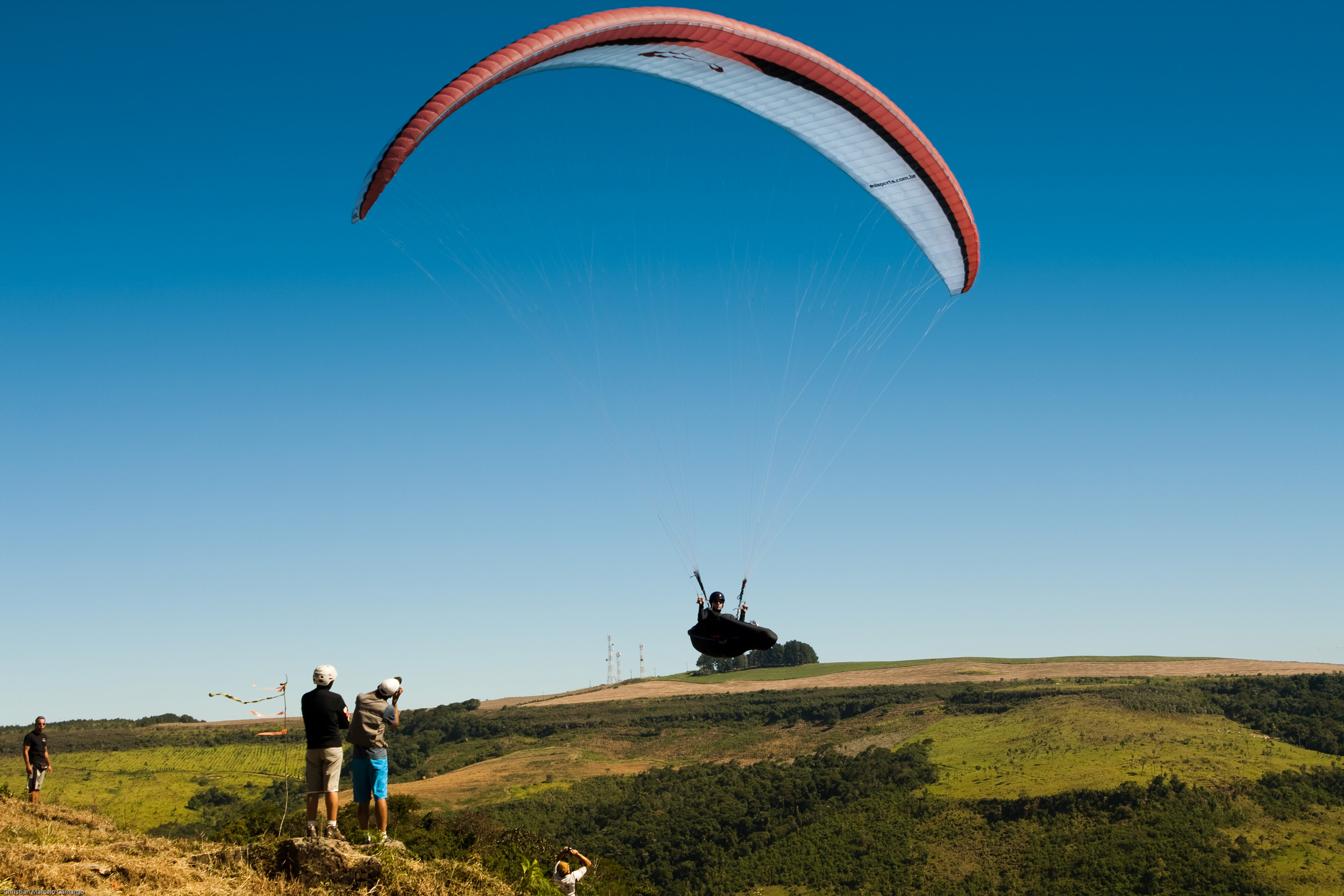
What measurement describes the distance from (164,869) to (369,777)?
2071mm

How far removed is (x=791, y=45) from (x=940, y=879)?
7865 cm

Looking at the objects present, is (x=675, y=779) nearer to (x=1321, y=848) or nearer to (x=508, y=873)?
(x=1321, y=848)

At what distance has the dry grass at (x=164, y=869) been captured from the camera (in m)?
9.88

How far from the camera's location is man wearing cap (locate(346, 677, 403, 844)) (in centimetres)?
1098

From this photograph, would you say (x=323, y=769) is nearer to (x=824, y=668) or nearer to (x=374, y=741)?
(x=374, y=741)

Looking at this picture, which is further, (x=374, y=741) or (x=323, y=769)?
(x=374, y=741)

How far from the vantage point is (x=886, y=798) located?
98.7m

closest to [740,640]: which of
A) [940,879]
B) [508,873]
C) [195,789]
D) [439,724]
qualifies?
[508,873]

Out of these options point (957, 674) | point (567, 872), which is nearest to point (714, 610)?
point (567, 872)

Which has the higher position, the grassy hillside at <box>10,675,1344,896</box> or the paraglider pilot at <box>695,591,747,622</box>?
the paraglider pilot at <box>695,591,747,622</box>

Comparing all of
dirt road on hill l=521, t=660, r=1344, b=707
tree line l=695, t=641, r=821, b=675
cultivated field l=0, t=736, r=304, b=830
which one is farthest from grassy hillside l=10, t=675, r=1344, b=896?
tree line l=695, t=641, r=821, b=675

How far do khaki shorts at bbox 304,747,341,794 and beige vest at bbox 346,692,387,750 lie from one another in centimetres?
33

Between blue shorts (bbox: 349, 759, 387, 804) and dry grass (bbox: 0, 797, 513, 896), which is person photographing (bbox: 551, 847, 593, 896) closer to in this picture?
dry grass (bbox: 0, 797, 513, 896)

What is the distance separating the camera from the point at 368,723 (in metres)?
11.0
